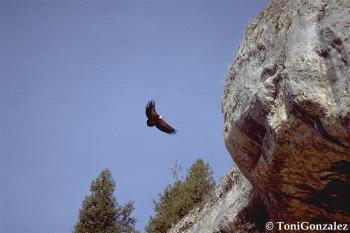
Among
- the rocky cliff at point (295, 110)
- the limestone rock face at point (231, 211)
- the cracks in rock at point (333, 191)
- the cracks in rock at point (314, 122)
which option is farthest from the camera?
the limestone rock face at point (231, 211)

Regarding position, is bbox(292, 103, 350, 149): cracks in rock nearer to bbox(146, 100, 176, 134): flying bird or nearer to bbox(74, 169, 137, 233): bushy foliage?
bbox(146, 100, 176, 134): flying bird

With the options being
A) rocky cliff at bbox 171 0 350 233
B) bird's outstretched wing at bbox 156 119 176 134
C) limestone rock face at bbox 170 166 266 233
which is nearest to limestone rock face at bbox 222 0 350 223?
rocky cliff at bbox 171 0 350 233

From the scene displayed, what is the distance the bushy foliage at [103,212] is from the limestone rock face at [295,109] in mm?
17572

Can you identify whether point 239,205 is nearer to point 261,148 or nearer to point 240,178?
point 240,178

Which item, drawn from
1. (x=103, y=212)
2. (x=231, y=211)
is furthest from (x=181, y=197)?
(x=231, y=211)

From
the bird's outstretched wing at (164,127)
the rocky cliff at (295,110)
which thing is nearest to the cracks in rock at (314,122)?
the rocky cliff at (295,110)

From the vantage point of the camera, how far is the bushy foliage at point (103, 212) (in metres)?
27.3

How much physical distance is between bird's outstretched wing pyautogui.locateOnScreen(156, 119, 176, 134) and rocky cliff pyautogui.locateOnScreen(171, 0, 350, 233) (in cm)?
274

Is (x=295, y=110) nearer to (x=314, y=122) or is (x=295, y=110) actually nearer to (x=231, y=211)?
(x=314, y=122)

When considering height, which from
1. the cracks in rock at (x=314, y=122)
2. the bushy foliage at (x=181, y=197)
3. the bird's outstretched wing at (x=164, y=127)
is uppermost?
the bushy foliage at (x=181, y=197)

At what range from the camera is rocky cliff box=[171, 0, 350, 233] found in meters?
8.30

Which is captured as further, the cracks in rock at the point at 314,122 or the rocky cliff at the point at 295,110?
the cracks in rock at the point at 314,122

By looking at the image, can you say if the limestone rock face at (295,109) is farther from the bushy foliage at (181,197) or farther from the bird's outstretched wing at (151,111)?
the bushy foliage at (181,197)

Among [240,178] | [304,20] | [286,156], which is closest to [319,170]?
[286,156]
